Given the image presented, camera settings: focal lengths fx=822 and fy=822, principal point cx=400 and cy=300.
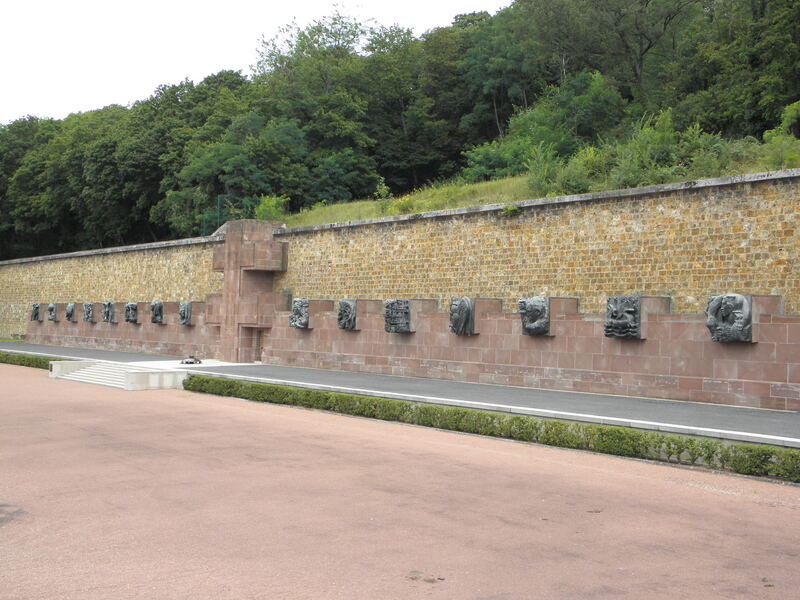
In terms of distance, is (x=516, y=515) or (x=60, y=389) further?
(x=60, y=389)

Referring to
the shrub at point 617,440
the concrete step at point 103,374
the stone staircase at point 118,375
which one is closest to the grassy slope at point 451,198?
the stone staircase at point 118,375

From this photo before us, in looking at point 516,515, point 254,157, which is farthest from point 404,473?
point 254,157

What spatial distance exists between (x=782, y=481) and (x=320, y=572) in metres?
5.97

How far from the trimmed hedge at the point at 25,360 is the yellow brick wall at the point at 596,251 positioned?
9366 millimetres

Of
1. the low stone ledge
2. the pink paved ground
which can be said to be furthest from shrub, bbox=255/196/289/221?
the pink paved ground

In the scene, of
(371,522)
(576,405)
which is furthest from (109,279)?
(371,522)

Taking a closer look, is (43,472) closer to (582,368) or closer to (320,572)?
(320,572)

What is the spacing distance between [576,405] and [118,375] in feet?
43.0

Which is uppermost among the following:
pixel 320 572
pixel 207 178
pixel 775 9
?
pixel 775 9

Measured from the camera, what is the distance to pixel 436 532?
23.3 feet

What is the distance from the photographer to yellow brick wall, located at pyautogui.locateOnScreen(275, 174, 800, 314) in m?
15.4

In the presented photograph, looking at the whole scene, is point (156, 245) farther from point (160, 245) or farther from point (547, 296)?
point (547, 296)

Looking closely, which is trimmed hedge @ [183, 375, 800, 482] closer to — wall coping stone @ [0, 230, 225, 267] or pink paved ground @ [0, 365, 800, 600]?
pink paved ground @ [0, 365, 800, 600]

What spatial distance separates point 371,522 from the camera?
7.39m
